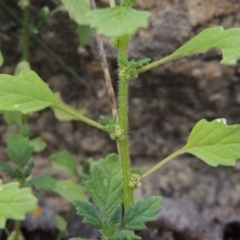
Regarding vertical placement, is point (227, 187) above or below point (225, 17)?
below

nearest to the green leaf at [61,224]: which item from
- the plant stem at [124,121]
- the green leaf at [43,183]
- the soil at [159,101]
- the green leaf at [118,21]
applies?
the soil at [159,101]

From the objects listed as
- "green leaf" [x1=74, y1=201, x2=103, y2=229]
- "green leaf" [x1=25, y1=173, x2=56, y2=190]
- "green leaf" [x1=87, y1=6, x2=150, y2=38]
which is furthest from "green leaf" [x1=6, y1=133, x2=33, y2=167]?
"green leaf" [x1=87, y1=6, x2=150, y2=38]

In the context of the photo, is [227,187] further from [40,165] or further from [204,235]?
[40,165]

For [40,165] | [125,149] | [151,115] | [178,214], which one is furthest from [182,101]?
[125,149]

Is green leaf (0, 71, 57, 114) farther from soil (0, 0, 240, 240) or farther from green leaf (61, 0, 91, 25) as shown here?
soil (0, 0, 240, 240)

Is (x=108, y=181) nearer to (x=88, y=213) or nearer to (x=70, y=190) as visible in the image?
(x=88, y=213)

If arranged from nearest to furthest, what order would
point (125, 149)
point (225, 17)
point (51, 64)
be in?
point (125, 149)
point (225, 17)
point (51, 64)

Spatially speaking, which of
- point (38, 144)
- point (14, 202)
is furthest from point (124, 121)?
point (38, 144)
